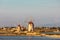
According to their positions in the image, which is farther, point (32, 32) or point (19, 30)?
point (19, 30)

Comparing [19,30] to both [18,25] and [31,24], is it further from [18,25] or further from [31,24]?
[31,24]

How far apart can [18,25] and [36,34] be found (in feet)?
82.7

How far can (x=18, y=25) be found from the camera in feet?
486

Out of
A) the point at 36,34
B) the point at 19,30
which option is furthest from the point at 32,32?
the point at 19,30

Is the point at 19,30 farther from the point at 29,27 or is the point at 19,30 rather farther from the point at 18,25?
the point at 29,27

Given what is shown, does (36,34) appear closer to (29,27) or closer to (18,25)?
(29,27)

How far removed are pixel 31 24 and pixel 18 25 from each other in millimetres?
16975

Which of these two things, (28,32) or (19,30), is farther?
(19,30)

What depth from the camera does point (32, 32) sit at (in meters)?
128

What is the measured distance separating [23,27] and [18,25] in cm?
311

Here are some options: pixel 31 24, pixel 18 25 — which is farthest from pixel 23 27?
pixel 31 24

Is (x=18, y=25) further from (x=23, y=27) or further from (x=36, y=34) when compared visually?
(x=36, y=34)

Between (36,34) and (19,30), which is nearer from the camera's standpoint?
(36,34)

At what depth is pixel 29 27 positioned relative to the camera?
434 ft
